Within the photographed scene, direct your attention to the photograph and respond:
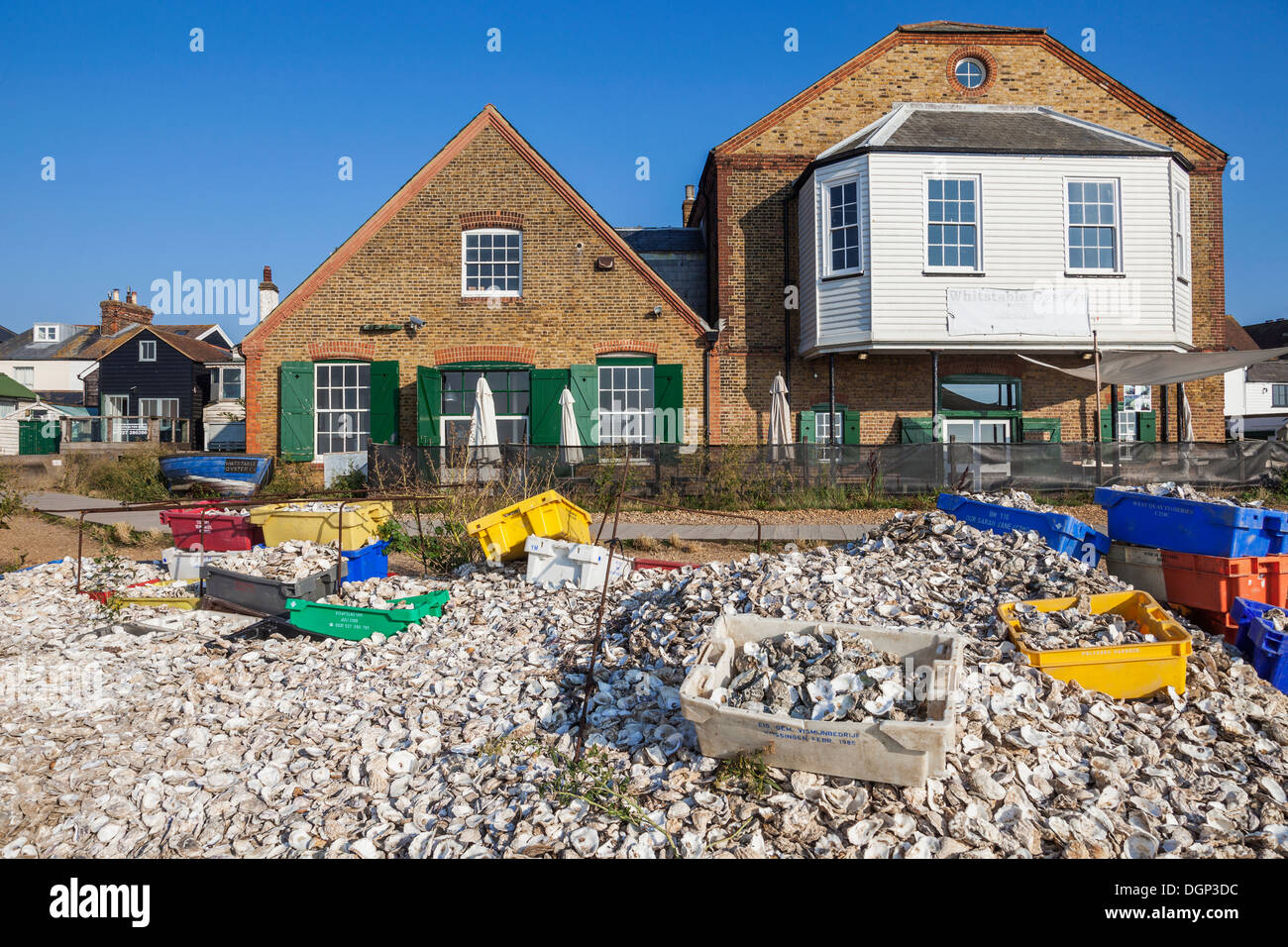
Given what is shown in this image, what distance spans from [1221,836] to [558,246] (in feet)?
54.9

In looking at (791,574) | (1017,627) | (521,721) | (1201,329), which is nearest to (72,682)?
(521,721)

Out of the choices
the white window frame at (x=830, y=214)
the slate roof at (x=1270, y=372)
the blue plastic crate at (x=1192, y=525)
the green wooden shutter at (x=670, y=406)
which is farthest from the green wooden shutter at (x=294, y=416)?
the slate roof at (x=1270, y=372)

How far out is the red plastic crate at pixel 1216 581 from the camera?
6082 mm

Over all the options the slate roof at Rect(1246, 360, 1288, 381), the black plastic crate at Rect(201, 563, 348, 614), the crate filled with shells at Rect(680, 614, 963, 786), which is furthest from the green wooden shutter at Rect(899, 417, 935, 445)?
the slate roof at Rect(1246, 360, 1288, 381)

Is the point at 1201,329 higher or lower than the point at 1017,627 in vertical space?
higher

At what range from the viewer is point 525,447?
15039 millimetres

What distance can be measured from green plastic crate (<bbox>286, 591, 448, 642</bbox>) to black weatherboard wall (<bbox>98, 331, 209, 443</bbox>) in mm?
36614

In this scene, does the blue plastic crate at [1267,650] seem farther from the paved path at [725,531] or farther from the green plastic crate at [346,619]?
the green plastic crate at [346,619]

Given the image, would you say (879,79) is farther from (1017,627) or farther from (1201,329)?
(1017,627)

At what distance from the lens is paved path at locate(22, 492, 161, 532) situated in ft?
45.6

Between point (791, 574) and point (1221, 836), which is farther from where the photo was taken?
point (791, 574)

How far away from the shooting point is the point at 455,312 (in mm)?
18047

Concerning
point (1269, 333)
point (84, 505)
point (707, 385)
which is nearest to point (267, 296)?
point (84, 505)

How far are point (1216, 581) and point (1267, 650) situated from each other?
32.6 inches
